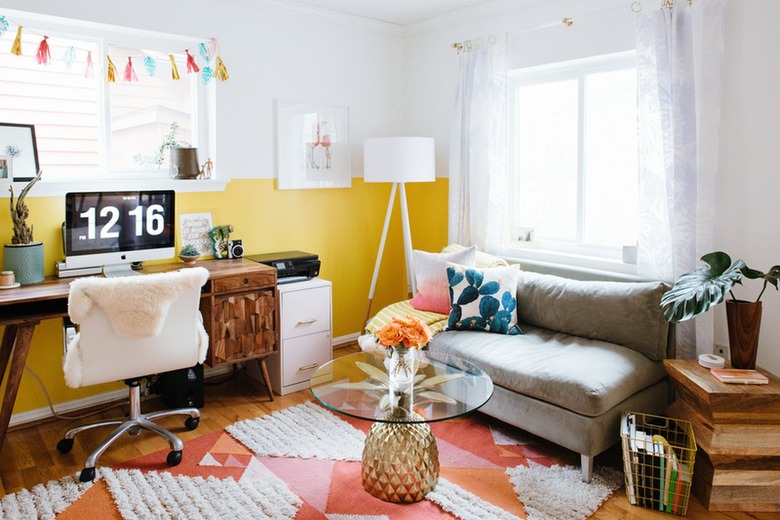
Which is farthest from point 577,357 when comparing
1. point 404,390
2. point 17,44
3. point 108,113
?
point 17,44

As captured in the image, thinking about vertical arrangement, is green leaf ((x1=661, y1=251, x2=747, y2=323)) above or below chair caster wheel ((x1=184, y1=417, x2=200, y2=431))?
above

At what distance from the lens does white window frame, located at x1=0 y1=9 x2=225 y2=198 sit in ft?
10.3

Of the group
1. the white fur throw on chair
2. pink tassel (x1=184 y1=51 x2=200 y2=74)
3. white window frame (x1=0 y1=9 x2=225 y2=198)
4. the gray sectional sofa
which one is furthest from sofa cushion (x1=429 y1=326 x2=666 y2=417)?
pink tassel (x1=184 y1=51 x2=200 y2=74)

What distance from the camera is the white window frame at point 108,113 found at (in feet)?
10.3

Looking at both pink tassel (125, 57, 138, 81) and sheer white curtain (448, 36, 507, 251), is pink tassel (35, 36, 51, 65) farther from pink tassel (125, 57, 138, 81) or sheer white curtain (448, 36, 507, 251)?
sheer white curtain (448, 36, 507, 251)

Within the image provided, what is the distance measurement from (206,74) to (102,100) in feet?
2.04

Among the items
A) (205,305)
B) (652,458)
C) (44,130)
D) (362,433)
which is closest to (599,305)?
(652,458)

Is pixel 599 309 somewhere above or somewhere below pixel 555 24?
below

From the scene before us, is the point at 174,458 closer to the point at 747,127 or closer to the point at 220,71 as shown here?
the point at 220,71

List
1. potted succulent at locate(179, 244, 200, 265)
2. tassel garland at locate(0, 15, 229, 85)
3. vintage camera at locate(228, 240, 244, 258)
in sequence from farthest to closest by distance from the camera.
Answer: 1. vintage camera at locate(228, 240, 244, 258)
2. potted succulent at locate(179, 244, 200, 265)
3. tassel garland at locate(0, 15, 229, 85)

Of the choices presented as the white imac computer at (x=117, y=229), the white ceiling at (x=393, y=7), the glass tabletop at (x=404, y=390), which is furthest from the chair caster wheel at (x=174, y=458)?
the white ceiling at (x=393, y=7)

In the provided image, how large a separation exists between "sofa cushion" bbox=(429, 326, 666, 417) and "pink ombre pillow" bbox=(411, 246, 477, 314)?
1.08 feet

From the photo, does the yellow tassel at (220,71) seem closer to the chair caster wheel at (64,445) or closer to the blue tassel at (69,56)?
the blue tassel at (69,56)

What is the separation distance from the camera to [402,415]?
2.27 metres
